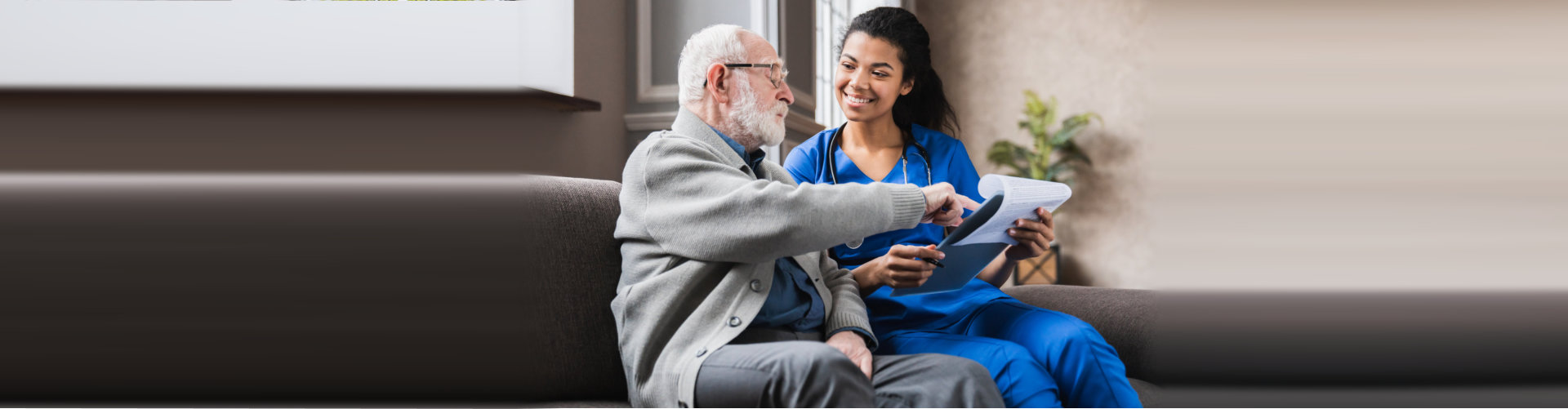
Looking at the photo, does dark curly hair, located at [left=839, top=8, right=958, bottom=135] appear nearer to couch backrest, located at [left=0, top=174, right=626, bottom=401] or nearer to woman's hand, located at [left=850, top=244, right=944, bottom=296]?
woman's hand, located at [left=850, top=244, right=944, bottom=296]

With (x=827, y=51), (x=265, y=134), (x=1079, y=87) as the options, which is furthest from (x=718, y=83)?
(x=1079, y=87)

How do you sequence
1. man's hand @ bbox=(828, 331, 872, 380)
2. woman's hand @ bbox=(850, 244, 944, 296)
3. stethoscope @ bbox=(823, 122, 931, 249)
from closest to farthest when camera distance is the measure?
man's hand @ bbox=(828, 331, 872, 380) < woman's hand @ bbox=(850, 244, 944, 296) < stethoscope @ bbox=(823, 122, 931, 249)

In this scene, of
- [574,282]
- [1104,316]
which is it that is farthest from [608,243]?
[1104,316]

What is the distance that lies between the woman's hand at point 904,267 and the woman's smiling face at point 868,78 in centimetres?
40

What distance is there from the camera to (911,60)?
182cm

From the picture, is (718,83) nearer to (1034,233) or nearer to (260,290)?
(1034,233)

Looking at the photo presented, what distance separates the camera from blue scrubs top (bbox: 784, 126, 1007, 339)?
1.58m

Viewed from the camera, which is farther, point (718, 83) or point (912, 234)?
point (912, 234)

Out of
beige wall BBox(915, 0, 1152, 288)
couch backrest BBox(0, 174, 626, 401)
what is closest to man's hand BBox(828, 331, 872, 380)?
couch backrest BBox(0, 174, 626, 401)

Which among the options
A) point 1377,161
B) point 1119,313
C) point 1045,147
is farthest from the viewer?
point 1045,147

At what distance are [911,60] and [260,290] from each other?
1244 millimetres

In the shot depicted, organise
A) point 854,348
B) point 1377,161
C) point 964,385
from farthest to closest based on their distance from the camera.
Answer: point 854,348, point 964,385, point 1377,161

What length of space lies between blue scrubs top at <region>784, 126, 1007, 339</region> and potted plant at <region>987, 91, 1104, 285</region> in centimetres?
396

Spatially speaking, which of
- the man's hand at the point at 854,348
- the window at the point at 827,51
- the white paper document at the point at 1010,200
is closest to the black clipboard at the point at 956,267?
the white paper document at the point at 1010,200
